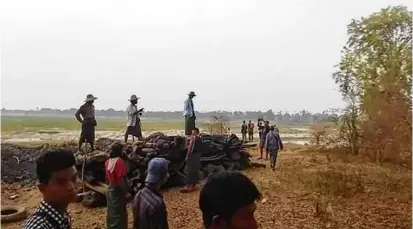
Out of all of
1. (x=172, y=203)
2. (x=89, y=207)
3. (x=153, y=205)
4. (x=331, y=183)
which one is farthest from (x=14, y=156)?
(x=153, y=205)

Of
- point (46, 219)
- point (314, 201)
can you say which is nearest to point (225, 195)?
point (46, 219)

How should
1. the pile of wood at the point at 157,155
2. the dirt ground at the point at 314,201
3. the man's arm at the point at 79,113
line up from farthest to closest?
the pile of wood at the point at 157,155
the man's arm at the point at 79,113
the dirt ground at the point at 314,201

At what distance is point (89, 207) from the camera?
9883 mm

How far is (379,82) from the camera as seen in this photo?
577 inches

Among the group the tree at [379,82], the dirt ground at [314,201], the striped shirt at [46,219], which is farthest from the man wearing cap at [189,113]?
the striped shirt at [46,219]

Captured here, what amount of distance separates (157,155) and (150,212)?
7222 mm

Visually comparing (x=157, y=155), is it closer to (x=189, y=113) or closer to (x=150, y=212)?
(x=189, y=113)

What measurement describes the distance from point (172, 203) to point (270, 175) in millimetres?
3593

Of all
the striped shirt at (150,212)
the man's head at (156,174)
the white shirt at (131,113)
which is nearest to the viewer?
the striped shirt at (150,212)

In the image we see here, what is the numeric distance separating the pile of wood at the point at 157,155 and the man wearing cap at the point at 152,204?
627 centimetres

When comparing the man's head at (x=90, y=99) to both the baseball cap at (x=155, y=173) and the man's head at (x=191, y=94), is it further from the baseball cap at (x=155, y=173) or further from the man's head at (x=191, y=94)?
the baseball cap at (x=155, y=173)

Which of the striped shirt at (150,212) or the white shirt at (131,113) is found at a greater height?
the white shirt at (131,113)

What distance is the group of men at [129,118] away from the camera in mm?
10188

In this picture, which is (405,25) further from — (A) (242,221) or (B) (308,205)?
(A) (242,221)
